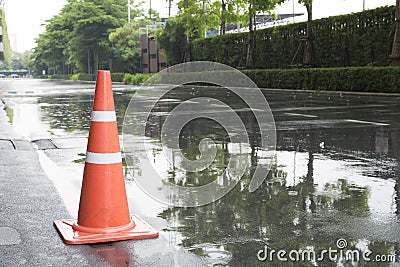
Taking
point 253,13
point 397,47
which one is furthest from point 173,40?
point 397,47

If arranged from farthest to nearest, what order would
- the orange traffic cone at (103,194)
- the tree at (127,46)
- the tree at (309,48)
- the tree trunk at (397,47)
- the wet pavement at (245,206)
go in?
the tree at (127,46), the tree at (309,48), the tree trunk at (397,47), the orange traffic cone at (103,194), the wet pavement at (245,206)

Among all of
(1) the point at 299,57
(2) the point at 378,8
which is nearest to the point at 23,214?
(2) the point at 378,8

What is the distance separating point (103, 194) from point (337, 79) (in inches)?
811

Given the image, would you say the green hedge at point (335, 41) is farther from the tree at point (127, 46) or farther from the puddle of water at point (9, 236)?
the tree at point (127, 46)

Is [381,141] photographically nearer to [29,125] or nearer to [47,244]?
Answer: [47,244]

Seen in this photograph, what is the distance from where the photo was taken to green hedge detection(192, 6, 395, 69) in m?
24.6

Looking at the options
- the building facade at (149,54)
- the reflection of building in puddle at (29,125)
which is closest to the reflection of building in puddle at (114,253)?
the reflection of building in puddle at (29,125)

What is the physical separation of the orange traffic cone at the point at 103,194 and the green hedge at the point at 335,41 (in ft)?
70.7

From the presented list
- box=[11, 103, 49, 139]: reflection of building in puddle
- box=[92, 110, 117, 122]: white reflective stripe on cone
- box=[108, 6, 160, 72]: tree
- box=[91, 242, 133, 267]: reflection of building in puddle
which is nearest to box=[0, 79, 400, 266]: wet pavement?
box=[91, 242, 133, 267]: reflection of building in puddle

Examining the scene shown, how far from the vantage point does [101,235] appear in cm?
388

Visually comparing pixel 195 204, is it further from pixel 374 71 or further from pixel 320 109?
pixel 374 71

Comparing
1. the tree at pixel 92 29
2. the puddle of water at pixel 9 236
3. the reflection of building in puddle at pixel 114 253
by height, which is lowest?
the reflection of building in puddle at pixel 114 253

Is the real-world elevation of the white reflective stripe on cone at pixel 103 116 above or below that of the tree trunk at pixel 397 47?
below

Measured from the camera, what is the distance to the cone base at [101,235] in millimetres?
3817
